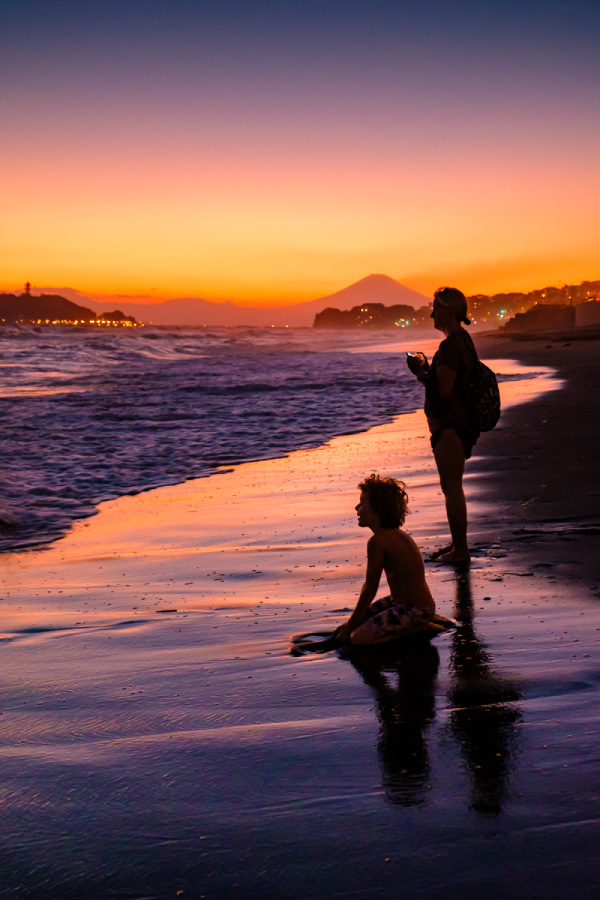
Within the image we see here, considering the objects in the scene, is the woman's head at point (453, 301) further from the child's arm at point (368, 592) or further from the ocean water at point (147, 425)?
the ocean water at point (147, 425)

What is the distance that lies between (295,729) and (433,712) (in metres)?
0.51

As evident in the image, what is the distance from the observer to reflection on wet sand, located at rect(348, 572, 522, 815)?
233cm

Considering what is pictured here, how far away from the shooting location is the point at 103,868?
1994 millimetres

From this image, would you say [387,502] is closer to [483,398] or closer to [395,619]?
[395,619]

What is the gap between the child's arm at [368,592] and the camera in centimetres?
381

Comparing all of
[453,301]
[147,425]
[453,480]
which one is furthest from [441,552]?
[147,425]

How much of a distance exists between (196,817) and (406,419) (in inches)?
551

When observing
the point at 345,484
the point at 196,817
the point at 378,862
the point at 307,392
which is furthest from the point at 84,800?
the point at 307,392

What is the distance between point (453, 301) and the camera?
5473 millimetres

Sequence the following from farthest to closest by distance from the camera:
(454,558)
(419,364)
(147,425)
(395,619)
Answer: (147,425), (419,364), (454,558), (395,619)

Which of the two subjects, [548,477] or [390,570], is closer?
[390,570]

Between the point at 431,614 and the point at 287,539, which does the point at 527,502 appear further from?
the point at 431,614

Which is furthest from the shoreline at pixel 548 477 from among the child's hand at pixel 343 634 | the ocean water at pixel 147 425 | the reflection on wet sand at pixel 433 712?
the ocean water at pixel 147 425

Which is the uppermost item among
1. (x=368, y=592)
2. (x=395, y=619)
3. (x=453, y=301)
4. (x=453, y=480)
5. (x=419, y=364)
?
(x=453, y=301)
